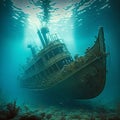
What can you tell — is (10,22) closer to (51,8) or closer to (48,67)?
(51,8)

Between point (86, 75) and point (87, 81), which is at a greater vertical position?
point (86, 75)

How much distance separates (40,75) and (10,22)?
13418 millimetres

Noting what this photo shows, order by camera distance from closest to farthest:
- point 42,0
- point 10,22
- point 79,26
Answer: point 42,0 < point 10,22 < point 79,26

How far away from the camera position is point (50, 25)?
31.0 meters

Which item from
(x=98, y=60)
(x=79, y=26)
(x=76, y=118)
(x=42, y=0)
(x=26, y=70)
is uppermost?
(x=79, y=26)

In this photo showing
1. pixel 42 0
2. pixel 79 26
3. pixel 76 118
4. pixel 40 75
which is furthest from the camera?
pixel 79 26

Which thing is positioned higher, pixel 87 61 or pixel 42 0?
pixel 42 0

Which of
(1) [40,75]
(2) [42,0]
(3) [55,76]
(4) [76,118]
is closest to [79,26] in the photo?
(2) [42,0]

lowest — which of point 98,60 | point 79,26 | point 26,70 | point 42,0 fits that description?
Result: point 98,60

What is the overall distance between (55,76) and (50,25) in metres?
16.5

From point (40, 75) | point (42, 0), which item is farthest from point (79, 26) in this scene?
point (40, 75)

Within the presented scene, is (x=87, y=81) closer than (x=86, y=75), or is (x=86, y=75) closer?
(x=86, y=75)

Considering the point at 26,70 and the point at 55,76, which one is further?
the point at 26,70

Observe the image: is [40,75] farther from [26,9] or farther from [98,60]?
[26,9]
